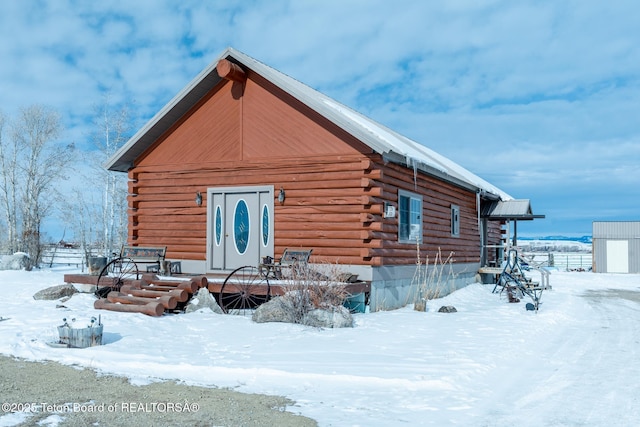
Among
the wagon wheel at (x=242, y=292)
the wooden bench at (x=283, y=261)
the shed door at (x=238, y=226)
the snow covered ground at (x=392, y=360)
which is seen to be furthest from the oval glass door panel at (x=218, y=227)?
the snow covered ground at (x=392, y=360)

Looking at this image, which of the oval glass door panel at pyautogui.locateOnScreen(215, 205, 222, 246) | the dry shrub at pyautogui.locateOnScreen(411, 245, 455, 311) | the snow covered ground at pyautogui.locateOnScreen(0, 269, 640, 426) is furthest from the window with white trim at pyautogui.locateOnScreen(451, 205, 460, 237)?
the oval glass door panel at pyautogui.locateOnScreen(215, 205, 222, 246)

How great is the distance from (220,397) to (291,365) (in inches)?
54.7

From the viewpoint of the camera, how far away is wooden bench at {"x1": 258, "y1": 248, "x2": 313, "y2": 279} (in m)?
13.0

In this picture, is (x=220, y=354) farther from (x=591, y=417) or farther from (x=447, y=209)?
(x=447, y=209)

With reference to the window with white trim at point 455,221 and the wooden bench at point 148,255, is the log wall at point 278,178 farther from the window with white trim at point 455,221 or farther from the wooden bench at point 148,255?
the window with white trim at point 455,221

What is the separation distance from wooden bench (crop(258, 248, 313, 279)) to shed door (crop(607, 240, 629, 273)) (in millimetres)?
30529

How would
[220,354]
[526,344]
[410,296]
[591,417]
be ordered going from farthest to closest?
[410,296] → [526,344] → [220,354] → [591,417]

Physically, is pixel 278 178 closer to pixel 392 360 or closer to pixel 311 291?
pixel 311 291

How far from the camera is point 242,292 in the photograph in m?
12.2

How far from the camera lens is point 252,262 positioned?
14.9 m

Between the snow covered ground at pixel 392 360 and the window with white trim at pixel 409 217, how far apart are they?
3.20 meters

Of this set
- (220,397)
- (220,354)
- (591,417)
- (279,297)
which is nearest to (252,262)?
(279,297)

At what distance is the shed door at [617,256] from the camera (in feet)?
124

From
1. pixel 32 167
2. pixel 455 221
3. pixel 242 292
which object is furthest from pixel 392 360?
pixel 32 167
